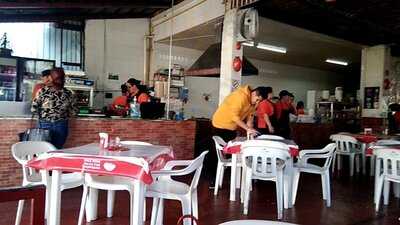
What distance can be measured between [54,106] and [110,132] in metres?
1.17

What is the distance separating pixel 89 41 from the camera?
376 inches

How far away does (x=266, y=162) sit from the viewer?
4.32m

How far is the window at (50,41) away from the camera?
873cm

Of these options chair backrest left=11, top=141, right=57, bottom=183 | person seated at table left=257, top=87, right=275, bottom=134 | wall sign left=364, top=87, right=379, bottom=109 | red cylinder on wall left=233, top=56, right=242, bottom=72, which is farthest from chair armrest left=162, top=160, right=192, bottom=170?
wall sign left=364, top=87, right=379, bottom=109

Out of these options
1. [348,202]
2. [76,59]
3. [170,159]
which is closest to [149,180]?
[170,159]

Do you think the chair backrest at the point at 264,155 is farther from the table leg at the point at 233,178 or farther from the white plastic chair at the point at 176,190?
the white plastic chair at the point at 176,190

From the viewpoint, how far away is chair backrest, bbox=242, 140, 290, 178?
13.8 feet

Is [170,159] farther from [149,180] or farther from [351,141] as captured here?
[351,141]

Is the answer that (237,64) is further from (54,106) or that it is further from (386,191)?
(54,106)

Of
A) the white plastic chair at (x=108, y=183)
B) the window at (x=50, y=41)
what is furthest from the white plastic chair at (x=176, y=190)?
the window at (x=50, y=41)

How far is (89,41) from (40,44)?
1178 millimetres

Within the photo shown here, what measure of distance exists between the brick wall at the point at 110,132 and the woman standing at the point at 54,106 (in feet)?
1.26

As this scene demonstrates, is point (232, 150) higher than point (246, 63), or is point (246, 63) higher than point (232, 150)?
point (246, 63)

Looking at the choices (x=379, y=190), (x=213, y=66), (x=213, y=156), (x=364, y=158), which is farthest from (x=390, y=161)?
(x=213, y=66)
